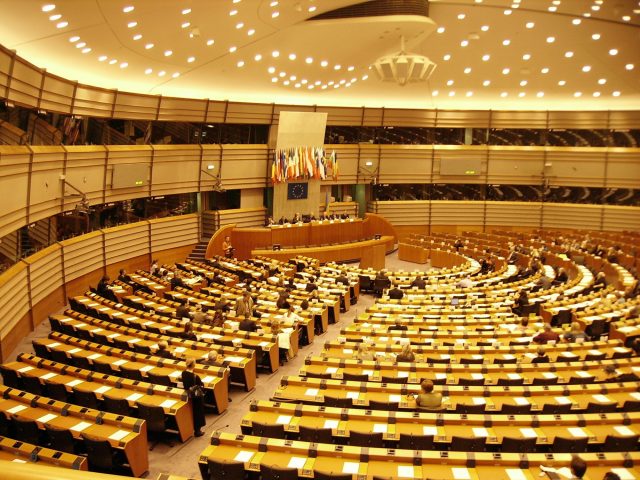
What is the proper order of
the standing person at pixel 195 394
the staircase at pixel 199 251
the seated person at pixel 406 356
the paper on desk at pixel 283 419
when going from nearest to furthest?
the paper on desk at pixel 283 419, the standing person at pixel 195 394, the seated person at pixel 406 356, the staircase at pixel 199 251

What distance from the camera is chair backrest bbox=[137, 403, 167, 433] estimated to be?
933cm

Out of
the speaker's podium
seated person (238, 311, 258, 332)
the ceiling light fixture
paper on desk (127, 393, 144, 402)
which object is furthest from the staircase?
paper on desk (127, 393, 144, 402)

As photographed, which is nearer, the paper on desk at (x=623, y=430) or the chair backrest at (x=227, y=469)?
the chair backrest at (x=227, y=469)

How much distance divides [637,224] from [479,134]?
9341 mm

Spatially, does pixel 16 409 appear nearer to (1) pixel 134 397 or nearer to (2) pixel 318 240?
(1) pixel 134 397

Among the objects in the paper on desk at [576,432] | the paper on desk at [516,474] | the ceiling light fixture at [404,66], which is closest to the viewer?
the paper on desk at [516,474]

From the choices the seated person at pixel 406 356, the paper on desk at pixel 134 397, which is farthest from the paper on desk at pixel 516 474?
the paper on desk at pixel 134 397

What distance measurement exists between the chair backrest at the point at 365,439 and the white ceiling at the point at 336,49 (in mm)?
10498

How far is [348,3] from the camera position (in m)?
20.8

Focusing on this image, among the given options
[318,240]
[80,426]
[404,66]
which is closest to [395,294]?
[404,66]

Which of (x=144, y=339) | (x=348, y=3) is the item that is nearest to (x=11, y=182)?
(x=144, y=339)

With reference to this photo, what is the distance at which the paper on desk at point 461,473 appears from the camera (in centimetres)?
689

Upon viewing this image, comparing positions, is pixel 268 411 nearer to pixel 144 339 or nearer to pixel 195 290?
pixel 144 339

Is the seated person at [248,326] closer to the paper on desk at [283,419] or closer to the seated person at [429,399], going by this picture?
the paper on desk at [283,419]
